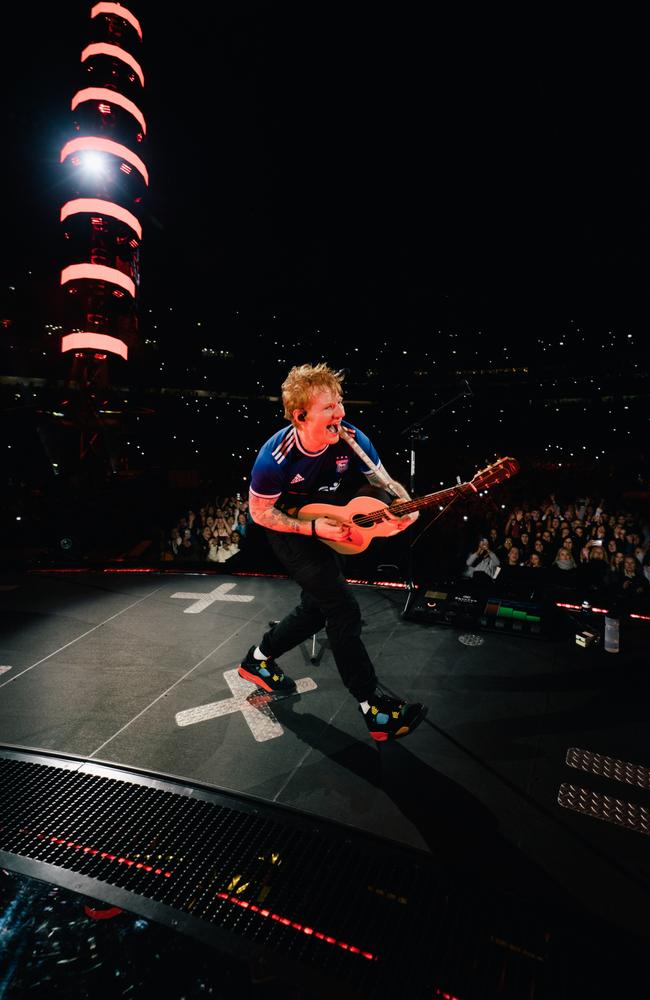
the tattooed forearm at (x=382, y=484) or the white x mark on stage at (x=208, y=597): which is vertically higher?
the tattooed forearm at (x=382, y=484)

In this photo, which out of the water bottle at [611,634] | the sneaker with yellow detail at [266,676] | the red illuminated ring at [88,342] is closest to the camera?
the sneaker with yellow detail at [266,676]

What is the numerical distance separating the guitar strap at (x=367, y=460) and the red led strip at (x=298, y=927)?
2066mm

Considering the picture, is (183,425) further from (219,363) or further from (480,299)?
(480,299)

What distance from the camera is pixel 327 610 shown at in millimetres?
2469

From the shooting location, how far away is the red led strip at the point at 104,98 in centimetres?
918

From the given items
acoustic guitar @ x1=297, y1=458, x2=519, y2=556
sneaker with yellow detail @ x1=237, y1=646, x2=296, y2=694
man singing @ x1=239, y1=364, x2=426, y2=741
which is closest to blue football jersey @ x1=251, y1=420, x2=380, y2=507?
man singing @ x1=239, y1=364, x2=426, y2=741

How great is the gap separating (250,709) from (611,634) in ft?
9.22

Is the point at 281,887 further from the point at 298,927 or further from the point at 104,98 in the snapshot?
the point at 104,98

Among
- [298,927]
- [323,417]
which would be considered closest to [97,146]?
[323,417]

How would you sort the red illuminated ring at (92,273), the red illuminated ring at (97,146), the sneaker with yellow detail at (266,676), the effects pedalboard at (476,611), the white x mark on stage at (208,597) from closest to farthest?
the sneaker with yellow detail at (266,676), the effects pedalboard at (476,611), the white x mark on stage at (208,597), the red illuminated ring at (97,146), the red illuminated ring at (92,273)

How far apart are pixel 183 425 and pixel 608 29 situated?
17325 mm

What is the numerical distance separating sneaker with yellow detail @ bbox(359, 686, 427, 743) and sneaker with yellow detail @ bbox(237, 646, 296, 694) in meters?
0.70

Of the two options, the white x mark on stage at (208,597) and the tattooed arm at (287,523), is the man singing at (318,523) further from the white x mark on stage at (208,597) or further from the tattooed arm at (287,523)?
the white x mark on stage at (208,597)

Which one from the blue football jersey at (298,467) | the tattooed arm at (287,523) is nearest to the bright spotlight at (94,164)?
the blue football jersey at (298,467)
